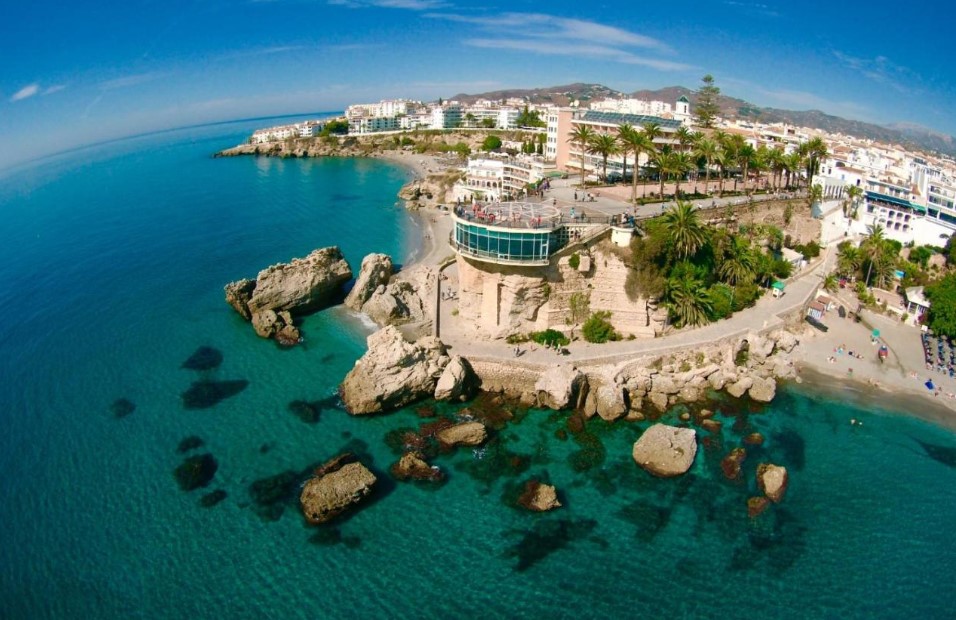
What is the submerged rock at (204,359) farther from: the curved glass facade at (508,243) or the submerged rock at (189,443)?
the curved glass facade at (508,243)

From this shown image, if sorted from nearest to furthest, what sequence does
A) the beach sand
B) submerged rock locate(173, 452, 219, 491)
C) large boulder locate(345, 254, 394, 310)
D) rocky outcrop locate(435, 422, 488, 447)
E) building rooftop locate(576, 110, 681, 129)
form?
submerged rock locate(173, 452, 219, 491) < rocky outcrop locate(435, 422, 488, 447) < the beach sand < large boulder locate(345, 254, 394, 310) < building rooftop locate(576, 110, 681, 129)

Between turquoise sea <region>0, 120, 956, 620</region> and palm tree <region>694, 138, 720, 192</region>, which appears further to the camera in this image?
palm tree <region>694, 138, 720, 192</region>

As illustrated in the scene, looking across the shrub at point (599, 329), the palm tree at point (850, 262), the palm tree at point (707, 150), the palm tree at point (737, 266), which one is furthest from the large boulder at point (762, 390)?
the palm tree at point (707, 150)

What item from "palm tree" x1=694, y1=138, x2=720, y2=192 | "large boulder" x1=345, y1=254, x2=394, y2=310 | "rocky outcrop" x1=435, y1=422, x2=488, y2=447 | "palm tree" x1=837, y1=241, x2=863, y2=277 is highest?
"palm tree" x1=694, y1=138, x2=720, y2=192

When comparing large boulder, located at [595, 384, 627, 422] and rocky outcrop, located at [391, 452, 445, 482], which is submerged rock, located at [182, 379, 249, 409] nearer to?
rocky outcrop, located at [391, 452, 445, 482]

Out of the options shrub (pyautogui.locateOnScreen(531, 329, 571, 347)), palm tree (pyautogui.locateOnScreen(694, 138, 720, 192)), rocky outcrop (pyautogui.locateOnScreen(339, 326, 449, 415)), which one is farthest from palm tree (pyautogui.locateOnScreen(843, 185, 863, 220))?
rocky outcrop (pyautogui.locateOnScreen(339, 326, 449, 415))

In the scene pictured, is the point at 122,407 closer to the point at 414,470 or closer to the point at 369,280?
the point at 414,470

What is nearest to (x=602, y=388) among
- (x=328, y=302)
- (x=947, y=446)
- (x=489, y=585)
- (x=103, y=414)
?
(x=489, y=585)
